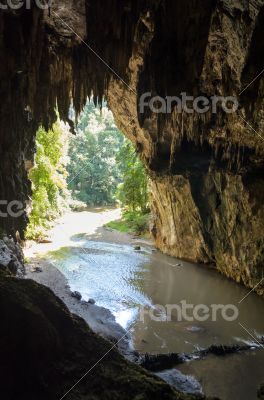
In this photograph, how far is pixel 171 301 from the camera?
38.6ft

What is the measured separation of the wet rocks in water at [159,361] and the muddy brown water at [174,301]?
211mm

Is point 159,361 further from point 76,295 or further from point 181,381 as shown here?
point 76,295

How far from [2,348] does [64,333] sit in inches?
35.4

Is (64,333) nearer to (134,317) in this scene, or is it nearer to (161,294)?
(134,317)

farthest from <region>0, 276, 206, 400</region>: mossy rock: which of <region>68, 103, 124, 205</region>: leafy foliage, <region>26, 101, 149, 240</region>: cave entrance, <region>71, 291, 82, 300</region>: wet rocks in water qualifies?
<region>68, 103, 124, 205</region>: leafy foliage

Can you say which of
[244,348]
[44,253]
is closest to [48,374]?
[244,348]

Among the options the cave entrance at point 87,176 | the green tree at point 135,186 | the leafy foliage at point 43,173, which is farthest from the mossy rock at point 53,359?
the green tree at point 135,186

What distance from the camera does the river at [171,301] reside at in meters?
7.66

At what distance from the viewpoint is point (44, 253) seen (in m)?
17.1

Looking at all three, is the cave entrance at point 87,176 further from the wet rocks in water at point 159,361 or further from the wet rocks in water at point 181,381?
the wet rocks in water at point 181,381

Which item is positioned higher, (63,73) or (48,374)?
(63,73)

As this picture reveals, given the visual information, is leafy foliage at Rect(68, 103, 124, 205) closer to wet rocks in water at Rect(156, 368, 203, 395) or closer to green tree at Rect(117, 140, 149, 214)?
green tree at Rect(117, 140, 149, 214)

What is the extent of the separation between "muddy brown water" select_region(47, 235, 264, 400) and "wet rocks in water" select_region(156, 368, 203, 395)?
5.9 inches

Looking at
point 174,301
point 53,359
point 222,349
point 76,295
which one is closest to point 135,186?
point 174,301
